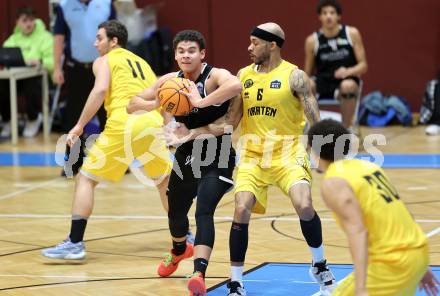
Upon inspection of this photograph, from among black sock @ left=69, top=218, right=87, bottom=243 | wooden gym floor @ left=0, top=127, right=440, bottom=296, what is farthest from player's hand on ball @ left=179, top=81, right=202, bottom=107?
black sock @ left=69, top=218, right=87, bottom=243

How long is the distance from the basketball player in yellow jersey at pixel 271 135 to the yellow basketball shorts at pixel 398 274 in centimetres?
175

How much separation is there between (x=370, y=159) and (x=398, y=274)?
7.41 metres

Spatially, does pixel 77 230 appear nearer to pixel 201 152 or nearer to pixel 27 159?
pixel 201 152

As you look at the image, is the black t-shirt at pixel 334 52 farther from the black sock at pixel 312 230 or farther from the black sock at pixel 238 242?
the black sock at pixel 238 242

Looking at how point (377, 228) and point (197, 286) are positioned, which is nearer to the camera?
point (377, 228)

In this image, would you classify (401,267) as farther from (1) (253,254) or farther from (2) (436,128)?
(2) (436,128)

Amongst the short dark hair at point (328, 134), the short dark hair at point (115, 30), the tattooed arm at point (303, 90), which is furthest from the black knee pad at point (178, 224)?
the short dark hair at point (328, 134)

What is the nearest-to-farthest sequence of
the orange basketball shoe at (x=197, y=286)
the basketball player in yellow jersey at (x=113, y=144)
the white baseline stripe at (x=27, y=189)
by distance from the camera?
the orange basketball shoe at (x=197, y=286)
the basketball player in yellow jersey at (x=113, y=144)
the white baseline stripe at (x=27, y=189)

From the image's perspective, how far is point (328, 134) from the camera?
548cm

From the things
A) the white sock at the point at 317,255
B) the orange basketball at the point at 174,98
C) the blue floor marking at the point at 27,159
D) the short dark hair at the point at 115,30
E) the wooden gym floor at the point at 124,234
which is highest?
the short dark hair at the point at 115,30

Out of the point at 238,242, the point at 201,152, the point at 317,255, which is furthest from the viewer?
the point at 201,152

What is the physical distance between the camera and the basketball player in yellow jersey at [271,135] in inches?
273

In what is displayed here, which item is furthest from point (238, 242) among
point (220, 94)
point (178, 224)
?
point (220, 94)

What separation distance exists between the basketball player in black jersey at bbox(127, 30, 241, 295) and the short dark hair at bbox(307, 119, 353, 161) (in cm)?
150
